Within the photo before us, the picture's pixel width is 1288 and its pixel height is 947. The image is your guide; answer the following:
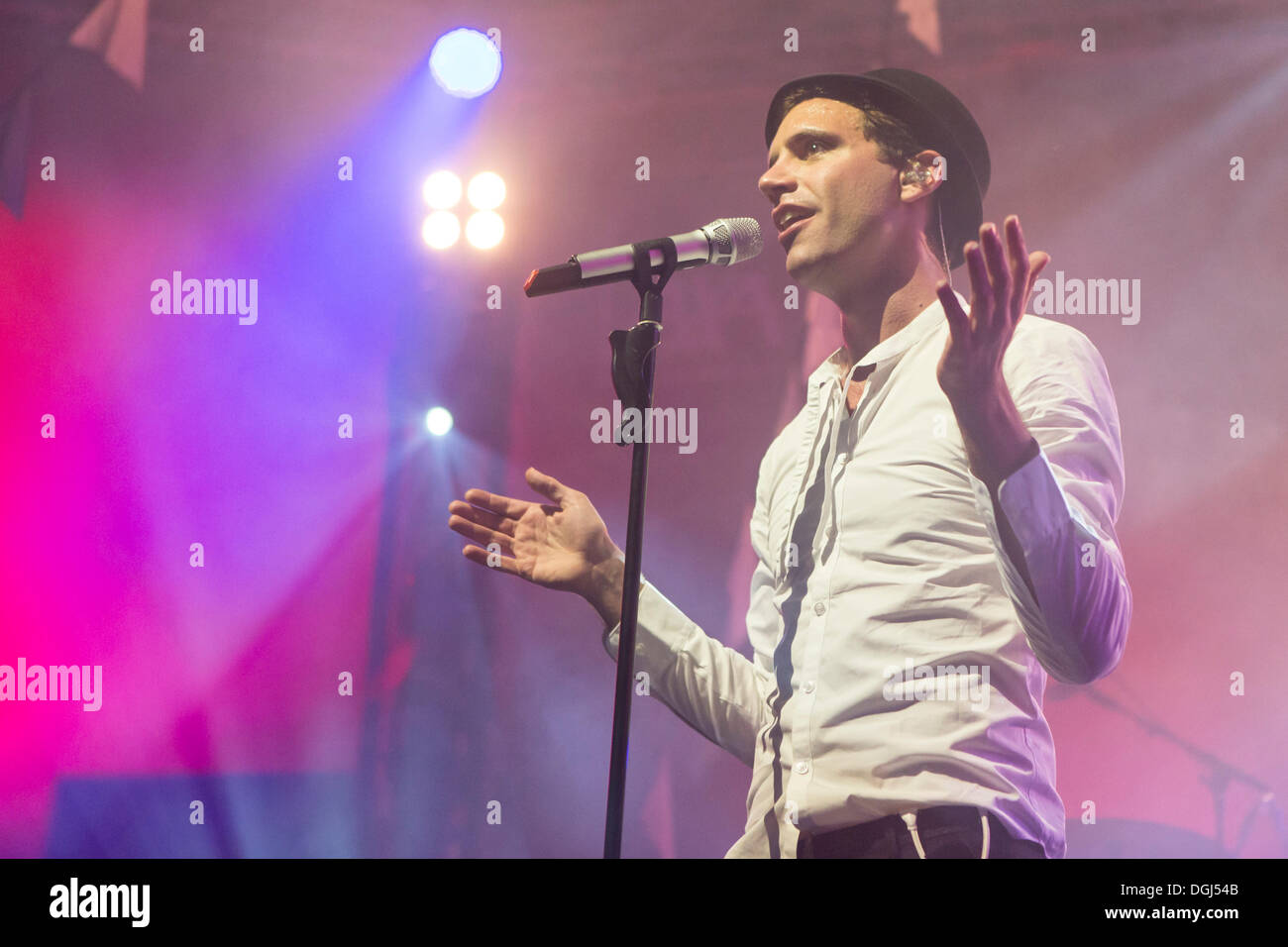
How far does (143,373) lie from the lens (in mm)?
3025

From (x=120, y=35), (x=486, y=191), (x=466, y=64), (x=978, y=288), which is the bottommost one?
(x=978, y=288)

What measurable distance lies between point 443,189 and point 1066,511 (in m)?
2.04

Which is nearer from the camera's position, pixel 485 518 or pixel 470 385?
pixel 485 518

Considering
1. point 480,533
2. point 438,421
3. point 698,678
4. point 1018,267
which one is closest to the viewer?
point 1018,267

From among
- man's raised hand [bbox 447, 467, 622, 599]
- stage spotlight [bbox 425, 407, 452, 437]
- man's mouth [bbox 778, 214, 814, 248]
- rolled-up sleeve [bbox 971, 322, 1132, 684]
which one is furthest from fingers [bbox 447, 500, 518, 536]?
rolled-up sleeve [bbox 971, 322, 1132, 684]

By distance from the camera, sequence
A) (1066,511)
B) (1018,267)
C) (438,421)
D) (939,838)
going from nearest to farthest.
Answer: (1018,267) < (1066,511) < (939,838) < (438,421)

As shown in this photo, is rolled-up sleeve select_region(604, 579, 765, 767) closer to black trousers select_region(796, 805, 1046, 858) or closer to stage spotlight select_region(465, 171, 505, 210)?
black trousers select_region(796, 805, 1046, 858)

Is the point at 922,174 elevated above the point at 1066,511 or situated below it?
above

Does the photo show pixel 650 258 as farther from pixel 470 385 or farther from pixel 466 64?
pixel 466 64

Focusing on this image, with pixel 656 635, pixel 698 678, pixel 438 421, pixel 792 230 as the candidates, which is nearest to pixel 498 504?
pixel 656 635

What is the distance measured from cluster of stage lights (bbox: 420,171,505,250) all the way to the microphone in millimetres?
1142

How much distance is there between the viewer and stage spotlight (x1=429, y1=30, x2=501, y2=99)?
3051 mm

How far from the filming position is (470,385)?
3006 mm
